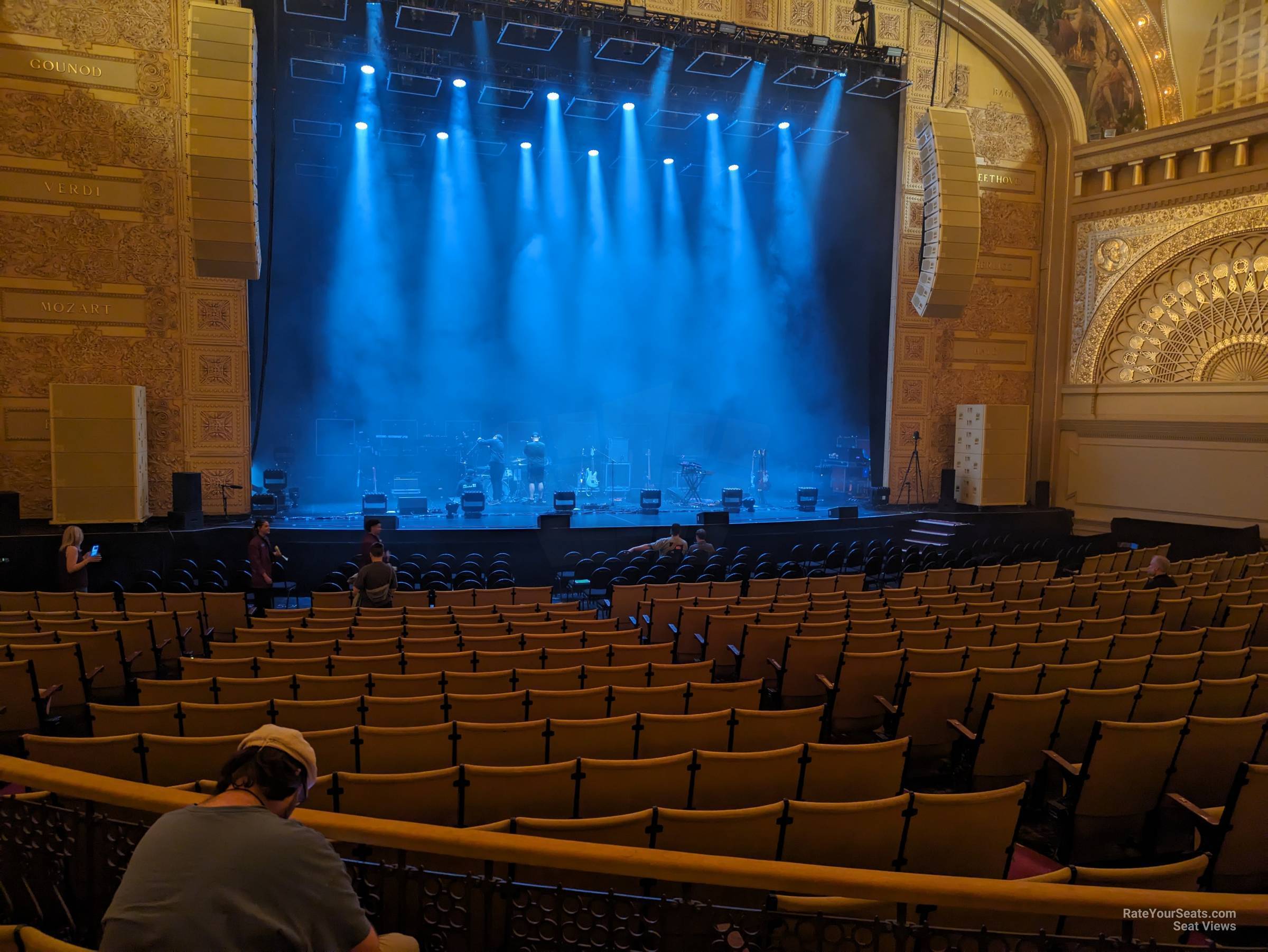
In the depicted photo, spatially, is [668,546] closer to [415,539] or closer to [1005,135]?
[415,539]

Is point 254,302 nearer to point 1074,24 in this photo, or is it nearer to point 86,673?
point 86,673

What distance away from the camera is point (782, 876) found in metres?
1.90

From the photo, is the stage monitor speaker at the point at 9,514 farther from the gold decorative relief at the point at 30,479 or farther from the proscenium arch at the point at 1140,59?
the proscenium arch at the point at 1140,59

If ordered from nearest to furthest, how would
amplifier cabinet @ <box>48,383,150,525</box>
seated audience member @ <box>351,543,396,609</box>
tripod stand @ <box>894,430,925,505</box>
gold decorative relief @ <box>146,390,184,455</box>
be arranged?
seated audience member @ <box>351,543,396,609</box>, amplifier cabinet @ <box>48,383,150,525</box>, gold decorative relief @ <box>146,390,184,455</box>, tripod stand @ <box>894,430,925,505</box>

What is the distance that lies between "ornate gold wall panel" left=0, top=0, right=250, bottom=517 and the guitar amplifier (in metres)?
7.17

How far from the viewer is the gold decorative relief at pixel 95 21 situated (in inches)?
473

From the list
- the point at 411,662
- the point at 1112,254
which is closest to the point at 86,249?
the point at 411,662

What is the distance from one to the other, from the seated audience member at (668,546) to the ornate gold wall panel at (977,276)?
741 cm

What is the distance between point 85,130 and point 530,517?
368 inches

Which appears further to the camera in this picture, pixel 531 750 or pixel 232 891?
pixel 531 750

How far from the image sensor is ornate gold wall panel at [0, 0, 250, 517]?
12.2m

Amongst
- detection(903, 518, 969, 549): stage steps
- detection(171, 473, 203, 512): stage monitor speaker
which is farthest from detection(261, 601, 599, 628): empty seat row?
detection(903, 518, 969, 549): stage steps

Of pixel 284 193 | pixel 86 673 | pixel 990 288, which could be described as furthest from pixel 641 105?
pixel 86 673

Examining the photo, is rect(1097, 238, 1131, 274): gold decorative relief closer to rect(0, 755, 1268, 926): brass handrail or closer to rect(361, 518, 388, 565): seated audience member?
rect(361, 518, 388, 565): seated audience member
